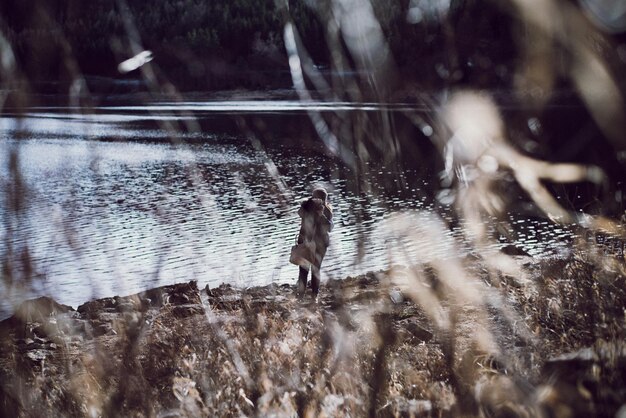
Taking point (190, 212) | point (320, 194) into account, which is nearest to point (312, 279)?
point (320, 194)

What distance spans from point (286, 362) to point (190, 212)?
16569 millimetres

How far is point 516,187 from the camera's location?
2631 cm

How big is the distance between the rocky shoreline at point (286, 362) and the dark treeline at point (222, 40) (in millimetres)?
58749

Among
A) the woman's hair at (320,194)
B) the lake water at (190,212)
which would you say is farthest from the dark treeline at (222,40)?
the woman's hair at (320,194)

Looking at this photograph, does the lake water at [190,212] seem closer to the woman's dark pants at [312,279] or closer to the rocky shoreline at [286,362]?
the rocky shoreline at [286,362]

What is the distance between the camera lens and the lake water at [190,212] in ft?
49.4

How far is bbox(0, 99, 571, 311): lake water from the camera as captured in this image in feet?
49.4

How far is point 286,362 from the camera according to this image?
6.46 metres

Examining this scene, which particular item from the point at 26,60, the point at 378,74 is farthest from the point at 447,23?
the point at 26,60

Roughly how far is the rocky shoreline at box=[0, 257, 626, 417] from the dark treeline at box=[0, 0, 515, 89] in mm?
58749

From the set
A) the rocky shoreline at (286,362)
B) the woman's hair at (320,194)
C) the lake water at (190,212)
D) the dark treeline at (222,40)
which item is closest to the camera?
the rocky shoreline at (286,362)

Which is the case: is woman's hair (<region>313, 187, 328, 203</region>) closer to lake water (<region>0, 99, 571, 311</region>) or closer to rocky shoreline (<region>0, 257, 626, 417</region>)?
rocky shoreline (<region>0, 257, 626, 417</region>)

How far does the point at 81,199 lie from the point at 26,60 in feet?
306

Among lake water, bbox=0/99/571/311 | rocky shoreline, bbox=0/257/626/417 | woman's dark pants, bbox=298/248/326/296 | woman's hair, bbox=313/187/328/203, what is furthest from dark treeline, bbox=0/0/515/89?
rocky shoreline, bbox=0/257/626/417
